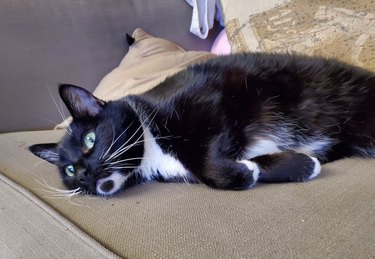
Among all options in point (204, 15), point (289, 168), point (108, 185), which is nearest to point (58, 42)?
point (204, 15)

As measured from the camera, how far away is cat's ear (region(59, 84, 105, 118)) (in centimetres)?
82

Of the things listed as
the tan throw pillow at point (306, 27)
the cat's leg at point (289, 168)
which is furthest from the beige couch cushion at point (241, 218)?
the tan throw pillow at point (306, 27)

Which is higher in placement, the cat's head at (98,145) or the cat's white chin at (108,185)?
the cat's head at (98,145)

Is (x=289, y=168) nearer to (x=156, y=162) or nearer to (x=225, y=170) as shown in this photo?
(x=225, y=170)

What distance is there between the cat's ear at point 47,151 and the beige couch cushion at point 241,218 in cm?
15

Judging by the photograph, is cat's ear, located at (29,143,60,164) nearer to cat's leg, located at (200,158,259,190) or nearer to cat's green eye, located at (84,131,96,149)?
cat's green eye, located at (84,131,96,149)

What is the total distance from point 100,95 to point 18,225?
2.73 feet

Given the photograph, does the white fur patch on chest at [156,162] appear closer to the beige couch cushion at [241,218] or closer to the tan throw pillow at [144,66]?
the beige couch cushion at [241,218]

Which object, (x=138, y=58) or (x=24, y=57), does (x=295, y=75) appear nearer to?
(x=138, y=58)

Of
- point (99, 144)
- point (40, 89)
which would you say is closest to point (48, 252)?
point (99, 144)

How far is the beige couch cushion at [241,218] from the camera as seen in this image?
1.44 ft

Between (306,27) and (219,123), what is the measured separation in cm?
49

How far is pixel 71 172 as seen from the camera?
786mm

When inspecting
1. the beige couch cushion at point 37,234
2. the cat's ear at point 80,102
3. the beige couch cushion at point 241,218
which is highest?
the cat's ear at point 80,102
